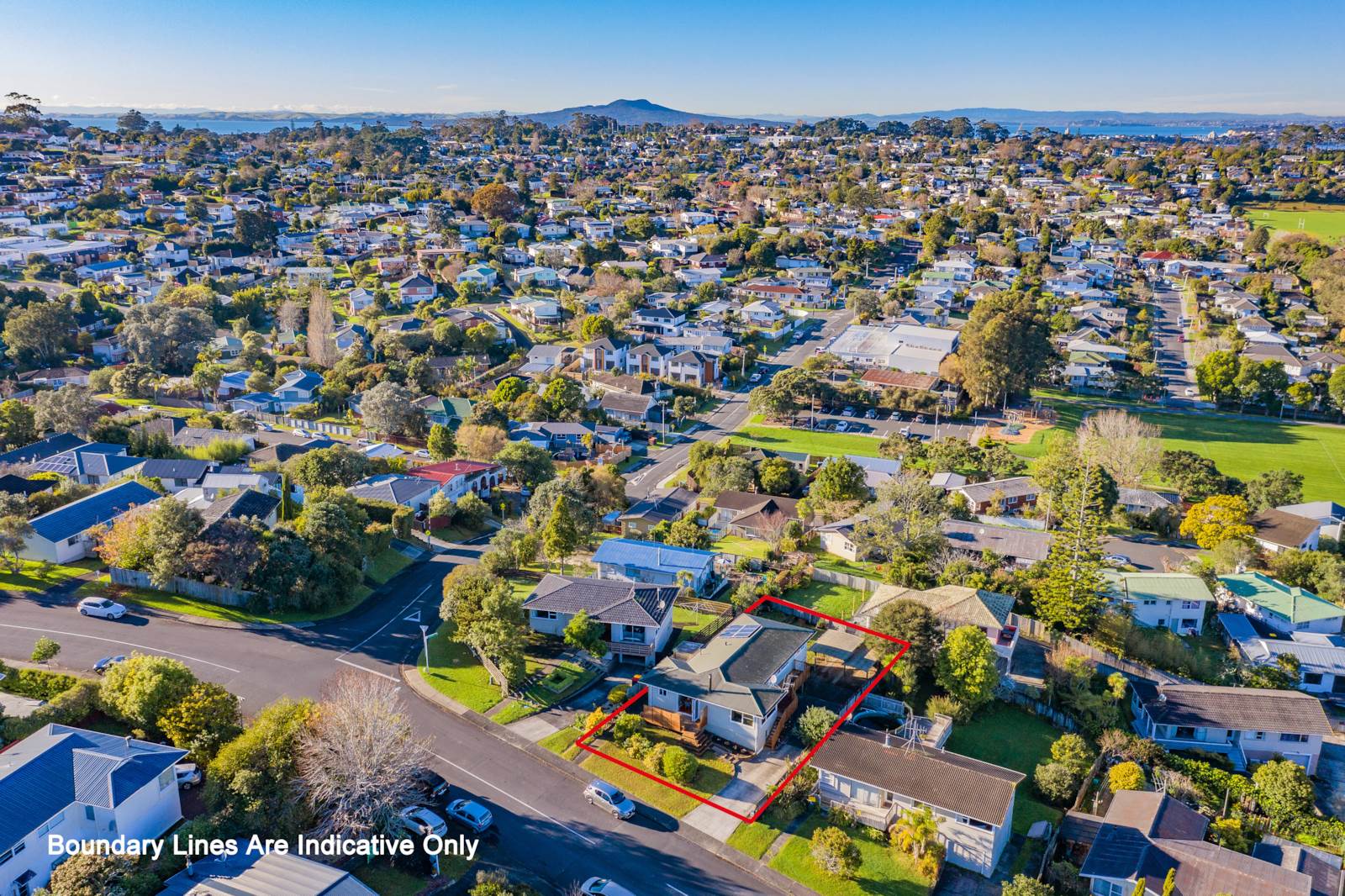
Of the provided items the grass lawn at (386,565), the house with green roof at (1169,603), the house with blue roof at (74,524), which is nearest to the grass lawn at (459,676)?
the grass lawn at (386,565)

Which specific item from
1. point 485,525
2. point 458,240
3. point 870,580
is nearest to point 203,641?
point 485,525

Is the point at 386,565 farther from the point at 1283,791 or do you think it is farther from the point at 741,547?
the point at 1283,791

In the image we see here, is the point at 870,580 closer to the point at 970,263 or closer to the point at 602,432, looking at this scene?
the point at 602,432

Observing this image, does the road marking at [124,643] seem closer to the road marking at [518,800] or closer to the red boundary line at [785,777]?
the road marking at [518,800]

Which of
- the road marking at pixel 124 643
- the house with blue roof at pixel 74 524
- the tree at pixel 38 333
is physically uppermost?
the tree at pixel 38 333

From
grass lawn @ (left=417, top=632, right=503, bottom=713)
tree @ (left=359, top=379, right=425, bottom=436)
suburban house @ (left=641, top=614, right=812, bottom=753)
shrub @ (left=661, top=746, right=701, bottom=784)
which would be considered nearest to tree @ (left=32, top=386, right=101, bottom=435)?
tree @ (left=359, top=379, right=425, bottom=436)

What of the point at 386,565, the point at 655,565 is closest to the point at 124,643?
the point at 386,565
